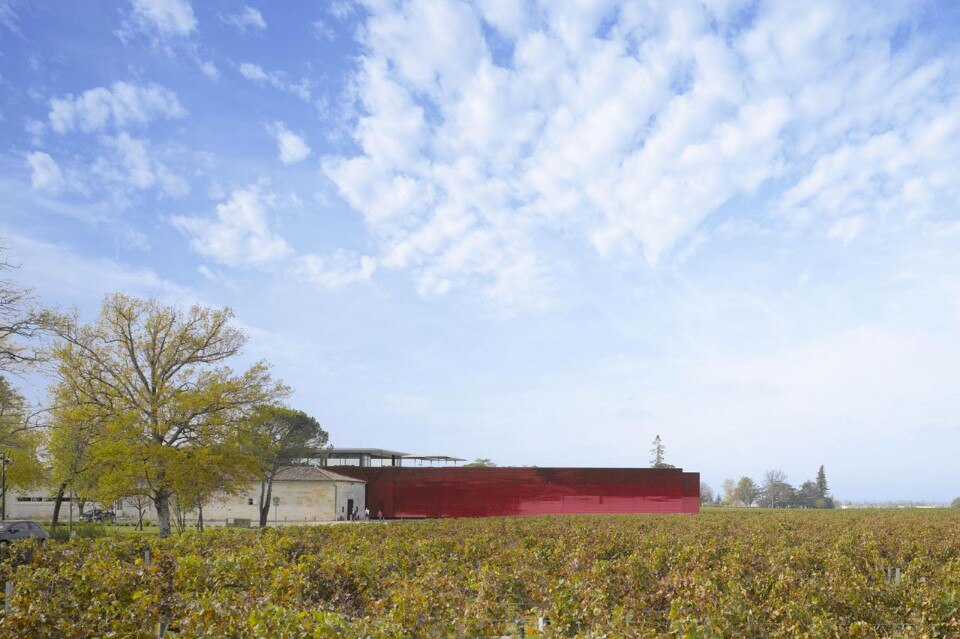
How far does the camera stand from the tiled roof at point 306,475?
2003 inches

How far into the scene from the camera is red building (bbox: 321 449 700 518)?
49.1m

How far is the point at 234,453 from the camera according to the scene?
32.9 m

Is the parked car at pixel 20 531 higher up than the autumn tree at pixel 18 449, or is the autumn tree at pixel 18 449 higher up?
the autumn tree at pixel 18 449

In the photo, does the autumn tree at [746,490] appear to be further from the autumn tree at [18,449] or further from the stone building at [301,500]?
the autumn tree at [18,449]

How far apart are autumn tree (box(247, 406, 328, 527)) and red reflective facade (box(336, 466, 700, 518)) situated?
8875 mm

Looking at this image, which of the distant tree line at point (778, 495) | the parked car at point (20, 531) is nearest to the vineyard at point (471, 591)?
the parked car at point (20, 531)

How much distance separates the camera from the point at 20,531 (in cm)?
2808

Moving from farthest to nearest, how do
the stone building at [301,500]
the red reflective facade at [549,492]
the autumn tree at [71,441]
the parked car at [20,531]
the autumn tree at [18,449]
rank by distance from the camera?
the stone building at [301,500] < the red reflective facade at [549,492] < the autumn tree at [18,449] < the autumn tree at [71,441] < the parked car at [20,531]

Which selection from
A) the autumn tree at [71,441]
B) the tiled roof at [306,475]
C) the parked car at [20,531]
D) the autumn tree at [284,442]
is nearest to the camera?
the parked car at [20,531]

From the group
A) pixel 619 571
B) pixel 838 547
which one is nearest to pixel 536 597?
pixel 619 571

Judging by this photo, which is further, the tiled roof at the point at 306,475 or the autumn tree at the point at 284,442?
the tiled roof at the point at 306,475

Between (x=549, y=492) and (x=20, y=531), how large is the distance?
30.7m

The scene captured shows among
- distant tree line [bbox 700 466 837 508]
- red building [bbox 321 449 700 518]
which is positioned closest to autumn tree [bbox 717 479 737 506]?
distant tree line [bbox 700 466 837 508]

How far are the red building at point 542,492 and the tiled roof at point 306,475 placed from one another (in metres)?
4.56
